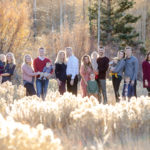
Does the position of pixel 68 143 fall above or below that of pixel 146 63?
below

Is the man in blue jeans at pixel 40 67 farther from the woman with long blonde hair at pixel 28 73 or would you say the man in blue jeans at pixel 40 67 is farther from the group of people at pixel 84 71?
the woman with long blonde hair at pixel 28 73

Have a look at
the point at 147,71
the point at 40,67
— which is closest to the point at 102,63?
the point at 147,71

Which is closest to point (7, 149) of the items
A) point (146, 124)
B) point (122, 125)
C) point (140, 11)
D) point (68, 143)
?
point (68, 143)

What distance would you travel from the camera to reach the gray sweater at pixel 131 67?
755 centimetres

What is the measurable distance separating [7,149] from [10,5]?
1194cm

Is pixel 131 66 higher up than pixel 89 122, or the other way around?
pixel 131 66

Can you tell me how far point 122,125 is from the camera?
4.62m

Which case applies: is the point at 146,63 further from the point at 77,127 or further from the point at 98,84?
the point at 77,127

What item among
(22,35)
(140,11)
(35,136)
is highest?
(140,11)

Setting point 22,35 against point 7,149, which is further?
point 22,35

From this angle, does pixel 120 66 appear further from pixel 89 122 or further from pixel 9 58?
pixel 89 122

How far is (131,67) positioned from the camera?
24.9 ft

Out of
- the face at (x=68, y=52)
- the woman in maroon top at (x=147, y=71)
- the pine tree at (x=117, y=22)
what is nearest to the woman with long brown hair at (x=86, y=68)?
the face at (x=68, y=52)

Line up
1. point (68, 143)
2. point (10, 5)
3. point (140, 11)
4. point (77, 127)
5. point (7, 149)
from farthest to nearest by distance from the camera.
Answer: point (140, 11)
point (10, 5)
point (77, 127)
point (68, 143)
point (7, 149)
